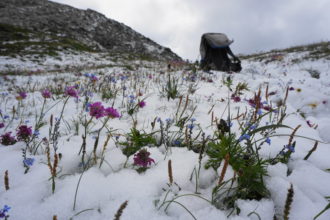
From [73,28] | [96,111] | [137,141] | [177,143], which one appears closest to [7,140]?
[96,111]

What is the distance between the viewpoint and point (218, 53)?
30.9ft

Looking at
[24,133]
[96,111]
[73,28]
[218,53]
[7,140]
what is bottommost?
[7,140]

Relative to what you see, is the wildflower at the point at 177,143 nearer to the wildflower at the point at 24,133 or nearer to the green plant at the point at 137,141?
the green plant at the point at 137,141

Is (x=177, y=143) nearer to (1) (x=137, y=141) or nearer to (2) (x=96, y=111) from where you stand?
(1) (x=137, y=141)

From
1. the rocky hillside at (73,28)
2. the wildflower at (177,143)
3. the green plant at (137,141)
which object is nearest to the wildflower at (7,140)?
the green plant at (137,141)

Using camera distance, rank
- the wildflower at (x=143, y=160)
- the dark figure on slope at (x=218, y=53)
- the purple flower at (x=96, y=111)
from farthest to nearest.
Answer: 1. the dark figure on slope at (x=218, y=53)
2. the purple flower at (x=96, y=111)
3. the wildflower at (x=143, y=160)

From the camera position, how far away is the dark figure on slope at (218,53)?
29.7 ft

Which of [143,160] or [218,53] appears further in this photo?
[218,53]

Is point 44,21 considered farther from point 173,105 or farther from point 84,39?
point 173,105

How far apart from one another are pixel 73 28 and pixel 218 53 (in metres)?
42.2

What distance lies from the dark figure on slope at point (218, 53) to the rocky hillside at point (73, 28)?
25.4m

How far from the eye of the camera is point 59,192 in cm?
108

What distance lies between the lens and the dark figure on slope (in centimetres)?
905

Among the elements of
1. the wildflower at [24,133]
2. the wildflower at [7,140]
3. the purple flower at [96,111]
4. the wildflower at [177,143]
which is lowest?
the wildflower at [7,140]
